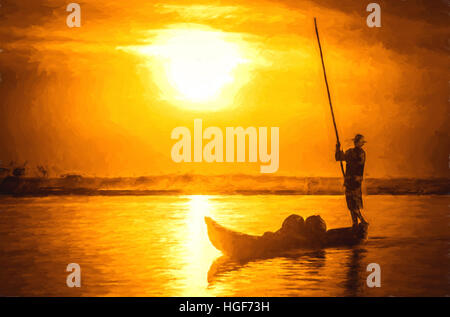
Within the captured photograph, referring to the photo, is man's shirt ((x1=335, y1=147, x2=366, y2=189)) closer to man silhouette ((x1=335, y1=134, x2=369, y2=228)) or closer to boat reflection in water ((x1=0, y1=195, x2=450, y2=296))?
man silhouette ((x1=335, y1=134, x2=369, y2=228))

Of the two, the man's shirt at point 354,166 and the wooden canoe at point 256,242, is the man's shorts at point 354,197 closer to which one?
the man's shirt at point 354,166

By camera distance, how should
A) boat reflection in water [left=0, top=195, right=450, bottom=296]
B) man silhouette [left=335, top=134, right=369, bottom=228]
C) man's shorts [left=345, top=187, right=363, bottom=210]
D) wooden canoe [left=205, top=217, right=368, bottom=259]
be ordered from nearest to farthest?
boat reflection in water [left=0, top=195, right=450, bottom=296]
wooden canoe [left=205, top=217, right=368, bottom=259]
man silhouette [left=335, top=134, right=369, bottom=228]
man's shorts [left=345, top=187, right=363, bottom=210]

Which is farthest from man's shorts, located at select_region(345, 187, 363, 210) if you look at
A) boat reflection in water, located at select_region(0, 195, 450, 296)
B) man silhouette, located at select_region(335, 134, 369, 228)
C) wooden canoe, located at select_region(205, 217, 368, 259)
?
boat reflection in water, located at select_region(0, 195, 450, 296)

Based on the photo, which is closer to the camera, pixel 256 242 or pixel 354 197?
pixel 256 242

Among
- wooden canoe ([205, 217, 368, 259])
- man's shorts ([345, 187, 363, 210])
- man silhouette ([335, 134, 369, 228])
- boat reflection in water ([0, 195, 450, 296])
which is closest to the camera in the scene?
boat reflection in water ([0, 195, 450, 296])

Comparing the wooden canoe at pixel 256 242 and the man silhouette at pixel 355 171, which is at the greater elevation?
the man silhouette at pixel 355 171

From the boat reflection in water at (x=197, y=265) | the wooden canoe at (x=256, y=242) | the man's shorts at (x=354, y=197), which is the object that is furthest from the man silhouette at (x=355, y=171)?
the boat reflection in water at (x=197, y=265)

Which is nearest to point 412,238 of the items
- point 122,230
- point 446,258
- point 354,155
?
point 446,258

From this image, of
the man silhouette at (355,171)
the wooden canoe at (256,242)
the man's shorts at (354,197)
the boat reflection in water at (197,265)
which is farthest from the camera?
the man's shorts at (354,197)

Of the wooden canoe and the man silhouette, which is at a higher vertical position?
the man silhouette

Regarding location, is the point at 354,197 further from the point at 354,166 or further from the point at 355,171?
the point at 354,166

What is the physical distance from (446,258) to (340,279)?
3585 mm

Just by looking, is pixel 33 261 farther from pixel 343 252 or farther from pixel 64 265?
pixel 343 252

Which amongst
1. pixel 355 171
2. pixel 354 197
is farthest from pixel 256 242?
pixel 355 171
